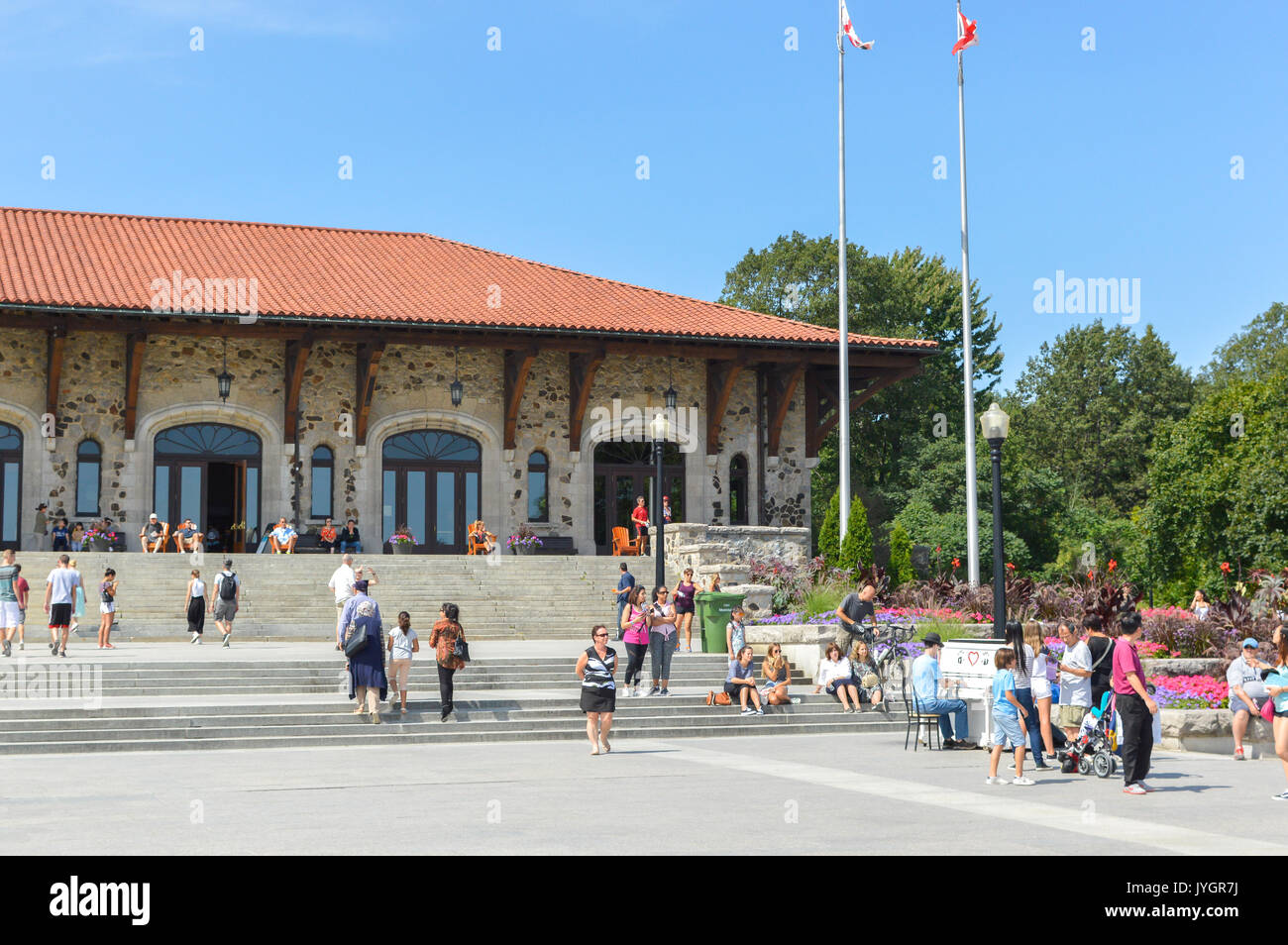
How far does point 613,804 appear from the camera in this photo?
30.6 ft

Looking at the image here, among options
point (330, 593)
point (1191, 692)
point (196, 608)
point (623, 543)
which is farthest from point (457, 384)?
point (1191, 692)

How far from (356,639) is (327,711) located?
52.3 inches

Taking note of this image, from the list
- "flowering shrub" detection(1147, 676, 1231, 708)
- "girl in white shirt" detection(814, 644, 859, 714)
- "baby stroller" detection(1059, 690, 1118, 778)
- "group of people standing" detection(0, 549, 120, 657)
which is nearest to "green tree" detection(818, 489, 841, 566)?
"girl in white shirt" detection(814, 644, 859, 714)

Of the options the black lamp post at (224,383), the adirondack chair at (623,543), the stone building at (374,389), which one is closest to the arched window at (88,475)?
the stone building at (374,389)

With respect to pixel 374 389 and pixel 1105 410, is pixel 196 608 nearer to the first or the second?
pixel 374 389

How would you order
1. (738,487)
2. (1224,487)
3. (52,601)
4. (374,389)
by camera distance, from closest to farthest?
1. (52,601)
2. (374,389)
3. (738,487)
4. (1224,487)

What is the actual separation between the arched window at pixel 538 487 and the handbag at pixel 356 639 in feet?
55.9

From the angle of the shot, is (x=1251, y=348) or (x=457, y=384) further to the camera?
(x=1251, y=348)

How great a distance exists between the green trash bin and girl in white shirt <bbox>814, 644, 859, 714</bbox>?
9.98 feet

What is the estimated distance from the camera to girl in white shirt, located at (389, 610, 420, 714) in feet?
47.8

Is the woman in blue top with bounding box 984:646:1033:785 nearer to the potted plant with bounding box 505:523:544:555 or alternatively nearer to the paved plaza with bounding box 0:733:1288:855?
the paved plaza with bounding box 0:733:1288:855
